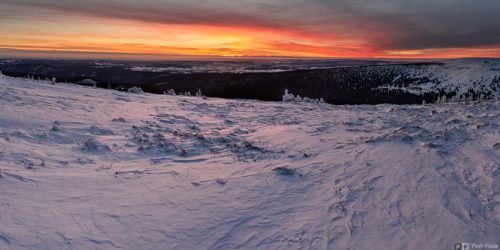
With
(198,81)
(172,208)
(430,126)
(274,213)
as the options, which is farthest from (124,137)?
(198,81)

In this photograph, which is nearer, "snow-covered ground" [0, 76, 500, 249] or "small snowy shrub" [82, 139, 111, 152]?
"snow-covered ground" [0, 76, 500, 249]

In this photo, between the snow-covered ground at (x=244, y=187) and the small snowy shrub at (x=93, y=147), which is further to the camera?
the small snowy shrub at (x=93, y=147)

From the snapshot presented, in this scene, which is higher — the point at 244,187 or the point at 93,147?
the point at 93,147

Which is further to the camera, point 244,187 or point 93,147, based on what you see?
point 93,147

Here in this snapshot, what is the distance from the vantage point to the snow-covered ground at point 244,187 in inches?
141

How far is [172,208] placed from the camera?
14.4 feet

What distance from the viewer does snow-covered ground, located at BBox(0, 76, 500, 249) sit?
3572 millimetres

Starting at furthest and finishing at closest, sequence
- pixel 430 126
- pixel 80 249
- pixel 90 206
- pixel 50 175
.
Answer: pixel 430 126
pixel 50 175
pixel 90 206
pixel 80 249

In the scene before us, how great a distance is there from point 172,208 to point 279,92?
101612 millimetres

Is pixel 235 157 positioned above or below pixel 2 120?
below

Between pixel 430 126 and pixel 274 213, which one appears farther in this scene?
pixel 430 126

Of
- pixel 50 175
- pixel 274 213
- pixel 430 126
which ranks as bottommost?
pixel 274 213

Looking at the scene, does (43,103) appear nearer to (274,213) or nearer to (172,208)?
(172,208)

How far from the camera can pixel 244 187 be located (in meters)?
5.24
